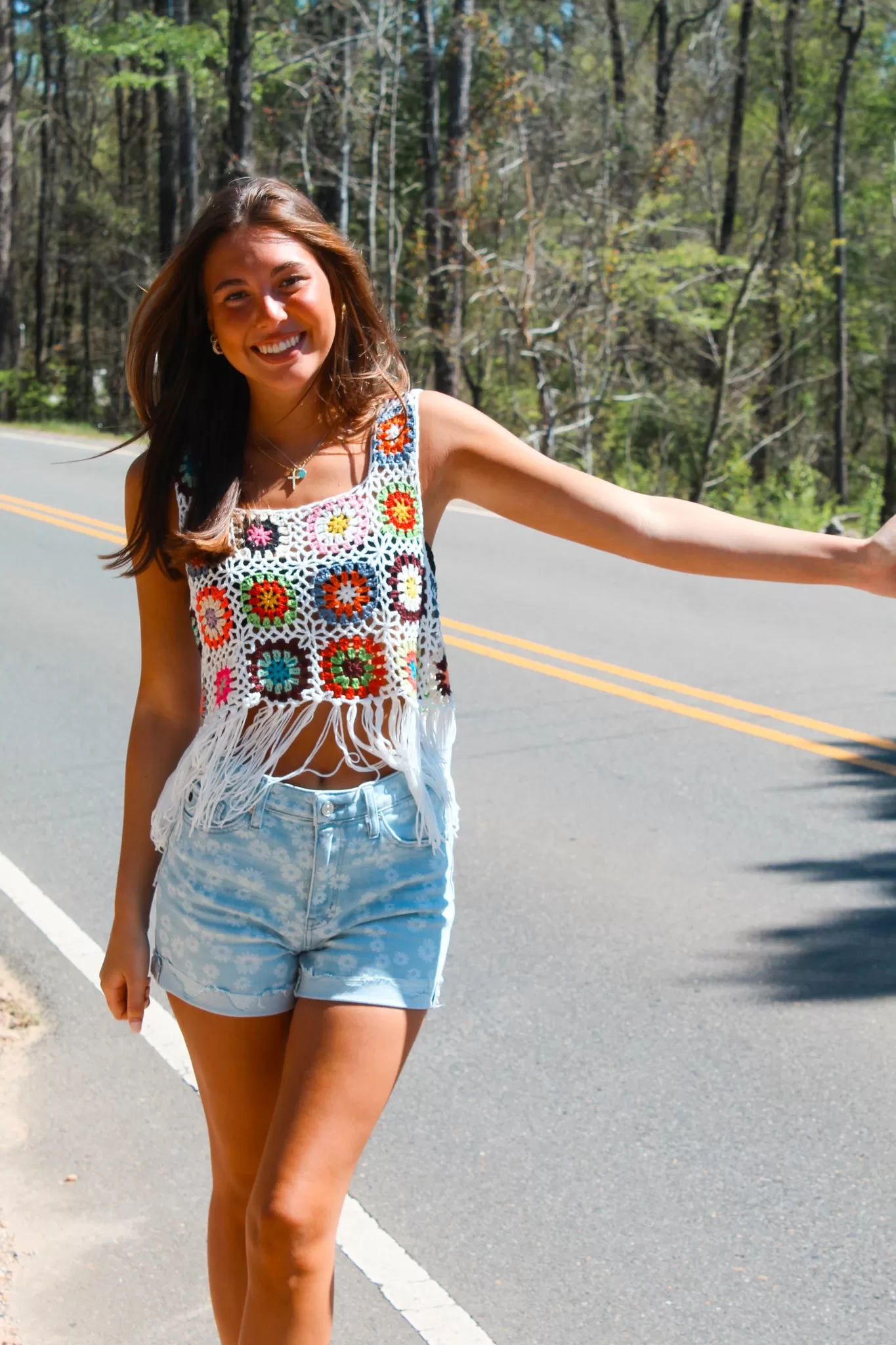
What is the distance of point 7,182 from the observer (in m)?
36.2

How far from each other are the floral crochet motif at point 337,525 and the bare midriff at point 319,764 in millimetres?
236

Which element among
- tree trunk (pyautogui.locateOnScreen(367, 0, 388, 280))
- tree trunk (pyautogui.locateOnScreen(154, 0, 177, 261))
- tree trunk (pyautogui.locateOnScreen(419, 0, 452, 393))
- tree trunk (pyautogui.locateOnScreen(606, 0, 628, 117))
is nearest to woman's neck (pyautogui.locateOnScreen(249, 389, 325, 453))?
tree trunk (pyautogui.locateOnScreen(419, 0, 452, 393))

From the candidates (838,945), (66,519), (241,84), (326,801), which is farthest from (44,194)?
(326,801)

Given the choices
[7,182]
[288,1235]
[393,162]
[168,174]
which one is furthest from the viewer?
[7,182]

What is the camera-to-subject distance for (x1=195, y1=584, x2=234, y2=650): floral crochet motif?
230 cm

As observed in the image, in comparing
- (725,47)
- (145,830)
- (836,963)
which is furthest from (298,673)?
(725,47)

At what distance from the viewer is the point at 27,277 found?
50.8 metres

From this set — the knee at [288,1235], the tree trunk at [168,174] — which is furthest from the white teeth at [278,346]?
the tree trunk at [168,174]

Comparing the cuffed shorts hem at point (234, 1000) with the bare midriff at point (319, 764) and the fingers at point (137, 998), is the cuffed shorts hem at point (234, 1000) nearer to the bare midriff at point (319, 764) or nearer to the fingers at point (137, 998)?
the fingers at point (137, 998)

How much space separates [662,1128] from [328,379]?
2.31m

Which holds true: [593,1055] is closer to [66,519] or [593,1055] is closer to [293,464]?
[293,464]

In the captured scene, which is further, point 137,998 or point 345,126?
point 345,126

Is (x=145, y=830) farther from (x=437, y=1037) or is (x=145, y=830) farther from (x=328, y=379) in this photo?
(x=437, y=1037)

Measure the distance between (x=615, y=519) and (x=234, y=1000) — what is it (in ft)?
3.09
